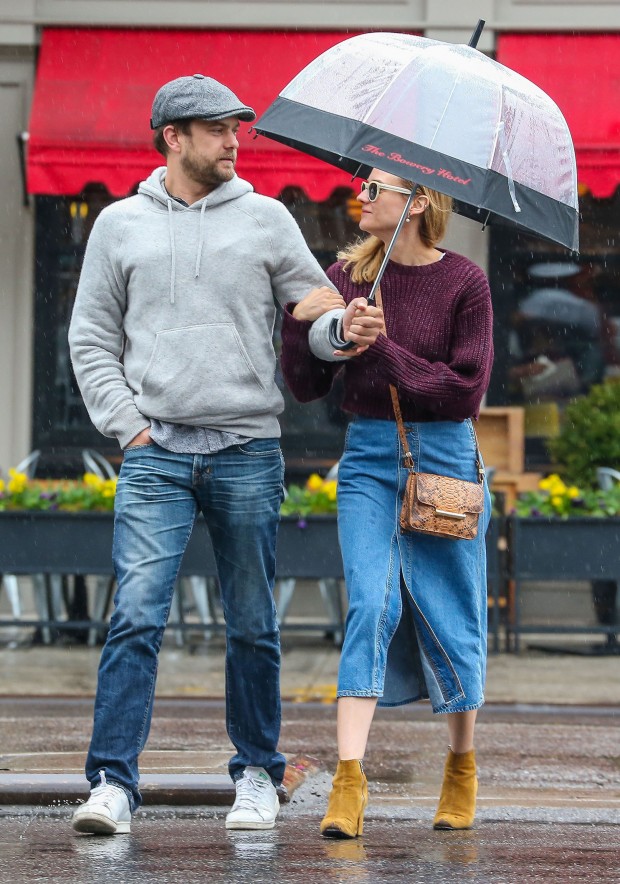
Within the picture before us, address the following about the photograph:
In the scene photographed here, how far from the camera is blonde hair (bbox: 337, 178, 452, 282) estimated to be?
444cm

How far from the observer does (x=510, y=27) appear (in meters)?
10.8

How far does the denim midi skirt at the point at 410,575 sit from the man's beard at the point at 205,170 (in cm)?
83

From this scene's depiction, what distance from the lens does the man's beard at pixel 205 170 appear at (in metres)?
4.42

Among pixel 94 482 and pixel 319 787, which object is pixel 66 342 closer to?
pixel 94 482

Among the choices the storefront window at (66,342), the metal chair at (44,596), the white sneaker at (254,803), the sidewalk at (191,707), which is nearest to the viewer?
the white sneaker at (254,803)

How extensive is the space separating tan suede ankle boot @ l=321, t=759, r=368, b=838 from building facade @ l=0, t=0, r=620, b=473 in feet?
22.5

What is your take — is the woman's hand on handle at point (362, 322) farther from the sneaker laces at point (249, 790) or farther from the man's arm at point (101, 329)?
the sneaker laces at point (249, 790)

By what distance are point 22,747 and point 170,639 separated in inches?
143

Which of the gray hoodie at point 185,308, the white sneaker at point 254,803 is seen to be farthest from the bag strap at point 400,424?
the white sneaker at point 254,803

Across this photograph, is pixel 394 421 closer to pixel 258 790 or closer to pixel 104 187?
pixel 258 790

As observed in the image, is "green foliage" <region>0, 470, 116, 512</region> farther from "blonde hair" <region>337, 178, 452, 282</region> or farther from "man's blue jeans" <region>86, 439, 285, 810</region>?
"blonde hair" <region>337, 178, 452, 282</region>

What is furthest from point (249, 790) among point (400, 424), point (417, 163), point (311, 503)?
point (311, 503)

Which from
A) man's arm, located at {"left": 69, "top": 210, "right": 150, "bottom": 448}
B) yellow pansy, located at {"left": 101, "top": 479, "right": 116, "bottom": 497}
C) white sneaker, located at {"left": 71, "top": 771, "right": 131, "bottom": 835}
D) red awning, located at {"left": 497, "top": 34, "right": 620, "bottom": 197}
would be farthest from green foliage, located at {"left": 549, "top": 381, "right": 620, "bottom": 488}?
white sneaker, located at {"left": 71, "top": 771, "right": 131, "bottom": 835}

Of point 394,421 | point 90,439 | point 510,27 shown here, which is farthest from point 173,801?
point 510,27
